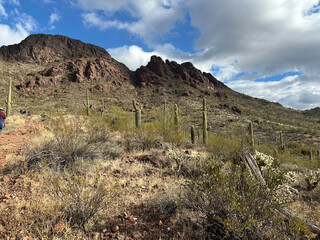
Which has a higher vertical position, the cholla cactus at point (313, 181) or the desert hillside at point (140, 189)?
the desert hillside at point (140, 189)

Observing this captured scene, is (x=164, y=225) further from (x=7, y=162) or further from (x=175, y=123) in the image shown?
(x=175, y=123)

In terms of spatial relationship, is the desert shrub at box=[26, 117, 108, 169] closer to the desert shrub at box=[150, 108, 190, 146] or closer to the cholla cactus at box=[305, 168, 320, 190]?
the desert shrub at box=[150, 108, 190, 146]

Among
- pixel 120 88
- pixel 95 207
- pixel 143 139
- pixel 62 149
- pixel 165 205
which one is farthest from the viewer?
pixel 120 88

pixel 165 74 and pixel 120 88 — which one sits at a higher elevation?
pixel 165 74

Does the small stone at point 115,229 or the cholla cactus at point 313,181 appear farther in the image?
the cholla cactus at point 313,181

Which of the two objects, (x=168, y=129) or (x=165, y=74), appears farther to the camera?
(x=165, y=74)

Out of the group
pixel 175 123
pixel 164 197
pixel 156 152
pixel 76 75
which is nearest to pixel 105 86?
pixel 76 75

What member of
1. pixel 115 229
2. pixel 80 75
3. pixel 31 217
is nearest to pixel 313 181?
pixel 115 229

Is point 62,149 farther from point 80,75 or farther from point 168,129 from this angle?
point 80,75

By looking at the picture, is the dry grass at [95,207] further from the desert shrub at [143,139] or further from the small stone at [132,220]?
the desert shrub at [143,139]

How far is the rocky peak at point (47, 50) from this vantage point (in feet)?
233

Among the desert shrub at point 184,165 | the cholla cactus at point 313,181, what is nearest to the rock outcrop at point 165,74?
the desert shrub at point 184,165

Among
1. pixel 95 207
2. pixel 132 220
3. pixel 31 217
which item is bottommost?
pixel 132 220

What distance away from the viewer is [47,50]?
80000 mm
